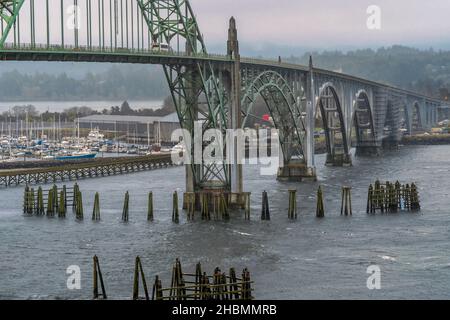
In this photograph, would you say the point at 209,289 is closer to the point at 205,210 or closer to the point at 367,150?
the point at 205,210

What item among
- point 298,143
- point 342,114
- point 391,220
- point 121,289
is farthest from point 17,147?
point 121,289

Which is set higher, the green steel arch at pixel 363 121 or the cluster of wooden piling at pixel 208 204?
the green steel arch at pixel 363 121

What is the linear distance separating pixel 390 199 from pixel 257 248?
20207 mm

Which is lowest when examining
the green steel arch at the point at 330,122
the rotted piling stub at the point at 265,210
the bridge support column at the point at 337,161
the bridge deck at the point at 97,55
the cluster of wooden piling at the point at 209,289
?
the cluster of wooden piling at the point at 209,289

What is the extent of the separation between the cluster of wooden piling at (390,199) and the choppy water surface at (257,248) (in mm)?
1485

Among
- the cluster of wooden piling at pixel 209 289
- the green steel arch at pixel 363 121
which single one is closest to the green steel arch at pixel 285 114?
the green steel arch at pixel 363 121

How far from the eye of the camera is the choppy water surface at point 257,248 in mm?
55000

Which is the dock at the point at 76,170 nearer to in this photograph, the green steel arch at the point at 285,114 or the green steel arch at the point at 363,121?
the green steel arch at the point at 285,114

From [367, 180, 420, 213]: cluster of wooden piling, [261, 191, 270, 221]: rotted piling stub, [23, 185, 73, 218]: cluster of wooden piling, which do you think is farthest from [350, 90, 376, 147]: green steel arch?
[261, 191, 270, 221]: rotted piling stub

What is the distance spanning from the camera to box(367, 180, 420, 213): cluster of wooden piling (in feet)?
272

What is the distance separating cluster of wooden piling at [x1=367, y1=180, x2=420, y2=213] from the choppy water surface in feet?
4.87

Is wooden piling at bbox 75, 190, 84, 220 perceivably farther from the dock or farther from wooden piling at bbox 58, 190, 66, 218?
the dock

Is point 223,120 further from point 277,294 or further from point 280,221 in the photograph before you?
point 277,294

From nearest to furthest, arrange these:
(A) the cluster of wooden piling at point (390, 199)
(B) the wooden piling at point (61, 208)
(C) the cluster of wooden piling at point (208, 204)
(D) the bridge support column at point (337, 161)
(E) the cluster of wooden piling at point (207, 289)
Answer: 1. (E) the cluster of wooden piling at point (207, 289)
2. (C) the cluster of wooden piling at point (208, 204)
3. (B) the wooden piling at point (61, 208)
4. (A) the cluster of wooden piling at point (390, 199)
5. (D) the bridge support column at point (337, 161)
